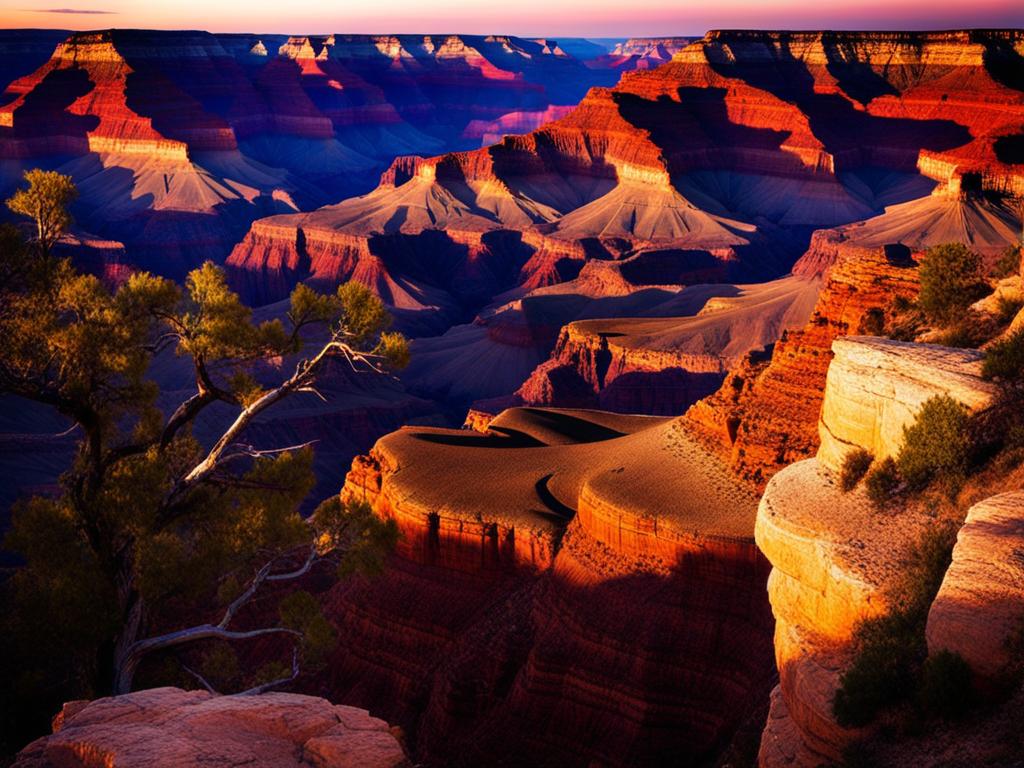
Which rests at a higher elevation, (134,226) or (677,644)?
(677,644)

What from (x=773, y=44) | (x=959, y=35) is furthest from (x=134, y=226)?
(x=959, y=35)

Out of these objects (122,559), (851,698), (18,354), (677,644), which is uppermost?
(18,354)

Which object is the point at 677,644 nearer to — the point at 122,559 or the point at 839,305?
the point at 839,305

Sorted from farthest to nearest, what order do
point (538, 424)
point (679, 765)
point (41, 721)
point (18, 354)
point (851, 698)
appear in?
point (538, 424), point (679, 765), point (41, 721), point (18, 354), point (851, 698)

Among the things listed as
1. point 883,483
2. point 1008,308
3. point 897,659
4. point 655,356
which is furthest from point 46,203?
point 655,356

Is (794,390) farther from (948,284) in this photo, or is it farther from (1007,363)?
(1007,363)
